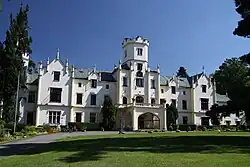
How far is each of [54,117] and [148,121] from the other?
16.8 metres

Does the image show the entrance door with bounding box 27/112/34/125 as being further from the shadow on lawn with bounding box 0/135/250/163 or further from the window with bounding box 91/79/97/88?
the shadow on lawn with bounding box 0/135/250/163

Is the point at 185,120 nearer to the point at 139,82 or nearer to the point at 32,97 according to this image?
the point at 139,82

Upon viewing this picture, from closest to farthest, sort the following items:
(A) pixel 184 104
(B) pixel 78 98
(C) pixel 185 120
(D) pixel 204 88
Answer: (B) pixel 78 98 → (C) pixel 185 120 → (A) pixel 184 104 → (D) pixel 204 88

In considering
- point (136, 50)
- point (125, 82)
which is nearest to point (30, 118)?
point (125, 82)

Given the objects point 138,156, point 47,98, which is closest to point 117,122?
point 47,98

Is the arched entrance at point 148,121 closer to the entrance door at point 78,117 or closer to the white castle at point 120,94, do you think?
the white castle at point 120,94

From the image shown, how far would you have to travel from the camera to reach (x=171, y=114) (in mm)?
50250

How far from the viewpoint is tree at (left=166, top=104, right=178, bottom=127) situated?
4990 cm

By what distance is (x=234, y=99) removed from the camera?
1914 cm

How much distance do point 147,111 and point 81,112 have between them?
11.4 metres

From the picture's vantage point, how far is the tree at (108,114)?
151 feet

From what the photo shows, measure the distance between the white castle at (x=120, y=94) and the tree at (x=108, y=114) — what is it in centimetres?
186

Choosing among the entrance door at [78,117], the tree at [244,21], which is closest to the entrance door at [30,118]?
the entrance door at [78,117]

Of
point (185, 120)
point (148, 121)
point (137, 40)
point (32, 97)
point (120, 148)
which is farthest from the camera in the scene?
point (185, 120)
